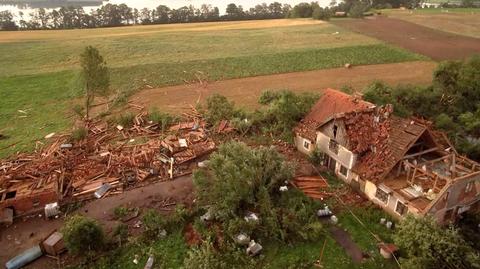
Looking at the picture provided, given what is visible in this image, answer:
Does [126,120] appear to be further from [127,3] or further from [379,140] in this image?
[127,3]

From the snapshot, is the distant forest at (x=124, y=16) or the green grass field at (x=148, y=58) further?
the distant forest at (x=124, y=16)

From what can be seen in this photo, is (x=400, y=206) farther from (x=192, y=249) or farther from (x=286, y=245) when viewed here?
(x=192, y=249)

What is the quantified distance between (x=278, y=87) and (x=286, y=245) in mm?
24289

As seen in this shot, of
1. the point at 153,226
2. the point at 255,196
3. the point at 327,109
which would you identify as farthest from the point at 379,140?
the point at 153,226

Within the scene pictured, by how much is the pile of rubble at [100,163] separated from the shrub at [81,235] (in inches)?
186

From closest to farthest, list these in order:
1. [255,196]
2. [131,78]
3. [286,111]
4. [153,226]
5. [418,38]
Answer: [153,226], [255,196], [286,111], [131,78], [418,38]

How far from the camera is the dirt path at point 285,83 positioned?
1404 inches

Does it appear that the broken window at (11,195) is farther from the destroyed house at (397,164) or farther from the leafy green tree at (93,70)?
the destroyed house at (397,164)

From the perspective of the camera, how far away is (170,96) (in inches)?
1451

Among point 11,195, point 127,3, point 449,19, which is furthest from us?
point 127,3

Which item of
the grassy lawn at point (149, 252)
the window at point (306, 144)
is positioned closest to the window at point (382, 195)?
the window at point (306, 144)

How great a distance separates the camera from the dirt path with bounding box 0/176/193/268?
17.3 metres

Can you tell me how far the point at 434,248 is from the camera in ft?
48.2

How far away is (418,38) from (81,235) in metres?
59.5
